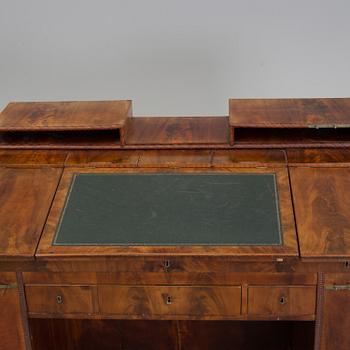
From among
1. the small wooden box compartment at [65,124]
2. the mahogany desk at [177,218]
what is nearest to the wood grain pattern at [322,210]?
the mahogany desk at [177,218]

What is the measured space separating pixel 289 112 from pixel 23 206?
1040mm

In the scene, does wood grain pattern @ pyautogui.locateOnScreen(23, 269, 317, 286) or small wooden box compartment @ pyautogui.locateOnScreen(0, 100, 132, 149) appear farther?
small wooden box compartment @ pyautogui.locateOnScreen(0, 100, 132, 149)

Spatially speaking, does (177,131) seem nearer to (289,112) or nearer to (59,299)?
(289,112)

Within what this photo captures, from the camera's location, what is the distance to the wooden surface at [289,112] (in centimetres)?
304

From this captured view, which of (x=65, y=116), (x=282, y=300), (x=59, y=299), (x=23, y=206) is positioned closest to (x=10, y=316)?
(x=59, y=299)

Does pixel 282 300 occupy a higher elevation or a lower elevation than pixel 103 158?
lower

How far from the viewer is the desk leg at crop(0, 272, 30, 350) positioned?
2.78 meters

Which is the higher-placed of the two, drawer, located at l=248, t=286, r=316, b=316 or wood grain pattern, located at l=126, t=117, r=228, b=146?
wood grain pattern, located at l=126, t=117, r=228, b=146

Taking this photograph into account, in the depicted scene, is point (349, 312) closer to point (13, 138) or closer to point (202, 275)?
point (202, 275)

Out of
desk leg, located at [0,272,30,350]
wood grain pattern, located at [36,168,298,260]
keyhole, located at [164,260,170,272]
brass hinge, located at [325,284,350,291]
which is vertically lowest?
desk leg, located at [0,272,30,350]

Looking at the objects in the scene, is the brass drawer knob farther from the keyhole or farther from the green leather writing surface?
the keyhole

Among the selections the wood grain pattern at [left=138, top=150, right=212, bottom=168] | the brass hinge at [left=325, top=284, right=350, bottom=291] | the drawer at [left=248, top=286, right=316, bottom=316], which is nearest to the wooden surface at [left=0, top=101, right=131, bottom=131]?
the wood grain pattern at [left=138, top=150, right=212, bottom=168]

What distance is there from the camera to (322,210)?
278 centimetres

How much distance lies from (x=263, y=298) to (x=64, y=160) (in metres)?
0.89
